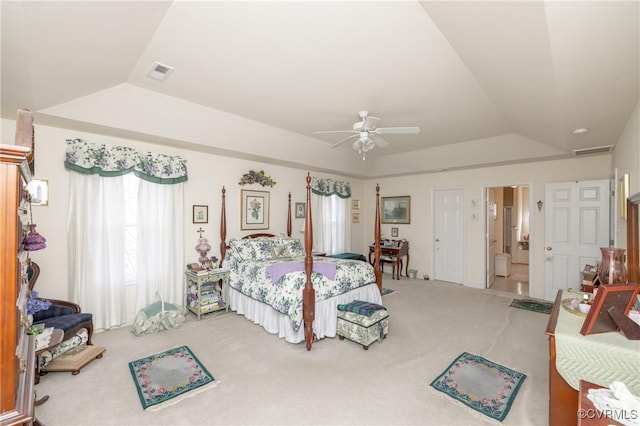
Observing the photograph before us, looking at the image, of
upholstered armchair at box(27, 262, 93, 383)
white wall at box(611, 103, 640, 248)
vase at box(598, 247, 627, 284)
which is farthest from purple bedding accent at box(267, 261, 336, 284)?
white wall at box(611, 103, 640, 248)

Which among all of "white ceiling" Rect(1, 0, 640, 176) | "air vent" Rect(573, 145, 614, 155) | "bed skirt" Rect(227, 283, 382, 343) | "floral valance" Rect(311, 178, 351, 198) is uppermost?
"white ceiling" Rect(1, 0, 640, 176)

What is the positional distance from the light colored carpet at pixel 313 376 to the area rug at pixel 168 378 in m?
0.07

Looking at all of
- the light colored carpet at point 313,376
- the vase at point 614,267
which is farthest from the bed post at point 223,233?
the vase at point 614,267

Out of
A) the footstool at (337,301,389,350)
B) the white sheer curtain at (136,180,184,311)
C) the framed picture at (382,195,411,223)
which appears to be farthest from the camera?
the framed picture at (382,195,411,223)

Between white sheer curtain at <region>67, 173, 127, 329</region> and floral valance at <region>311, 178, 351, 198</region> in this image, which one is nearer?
white sheer curtain at <region>67, 173, 127, 329</region>

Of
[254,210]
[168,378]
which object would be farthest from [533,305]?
[168,378]

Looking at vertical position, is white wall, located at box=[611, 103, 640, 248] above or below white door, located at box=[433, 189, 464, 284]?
above

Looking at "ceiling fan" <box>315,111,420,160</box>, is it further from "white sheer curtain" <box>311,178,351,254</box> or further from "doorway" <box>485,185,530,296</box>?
"doorway" <box>485,185,530,296</box>

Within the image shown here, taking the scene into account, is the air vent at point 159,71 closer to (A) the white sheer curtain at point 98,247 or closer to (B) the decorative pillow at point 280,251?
(A) the white sheer curtain at point 98,247

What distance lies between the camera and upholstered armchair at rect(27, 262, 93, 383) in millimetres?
2621

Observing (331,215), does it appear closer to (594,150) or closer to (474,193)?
(474,193)

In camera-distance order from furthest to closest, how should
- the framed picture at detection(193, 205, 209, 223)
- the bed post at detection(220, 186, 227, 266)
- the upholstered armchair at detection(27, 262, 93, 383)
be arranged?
the bed post at detection(220, 186, 227, 266) → the framed picture at detection(193, 205, 209, 223) → the upholstered armchair at detection(27, 262, 93, 383)

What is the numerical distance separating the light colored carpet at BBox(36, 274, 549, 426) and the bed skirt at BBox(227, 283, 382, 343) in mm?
103

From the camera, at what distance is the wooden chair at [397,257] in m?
6.59
